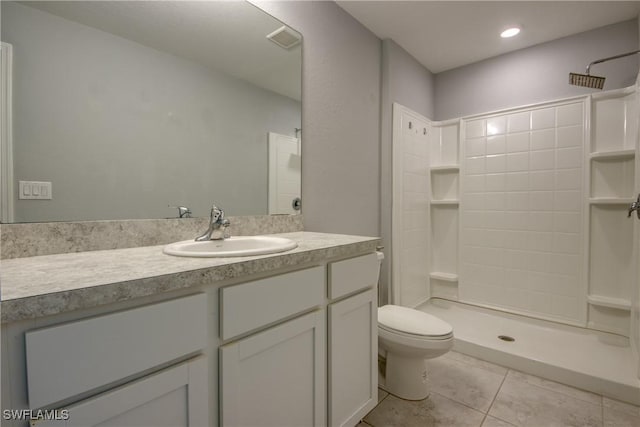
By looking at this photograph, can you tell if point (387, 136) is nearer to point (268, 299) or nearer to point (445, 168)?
point (445, 168)

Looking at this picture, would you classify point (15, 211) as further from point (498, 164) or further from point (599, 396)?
point (498, 164)

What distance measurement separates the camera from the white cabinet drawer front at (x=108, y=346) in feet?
1.79

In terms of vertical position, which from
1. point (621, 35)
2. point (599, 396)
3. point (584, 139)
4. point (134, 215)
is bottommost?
point (599, 396)

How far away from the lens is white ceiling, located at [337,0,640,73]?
6.46ft

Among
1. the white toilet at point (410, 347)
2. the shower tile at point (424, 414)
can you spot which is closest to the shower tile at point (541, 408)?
the shower tile at point (424, 414)

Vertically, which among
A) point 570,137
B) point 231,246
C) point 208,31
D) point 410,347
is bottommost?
point 410,347

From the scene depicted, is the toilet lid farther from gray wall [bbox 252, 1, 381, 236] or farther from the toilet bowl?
gray wall [bbox 252, 1, 381, 236]

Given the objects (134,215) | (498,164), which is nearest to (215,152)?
(134,215)

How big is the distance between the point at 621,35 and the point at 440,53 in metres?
1.21

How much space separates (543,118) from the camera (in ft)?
7.95

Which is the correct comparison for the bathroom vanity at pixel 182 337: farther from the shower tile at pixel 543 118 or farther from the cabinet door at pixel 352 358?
the shower tile at pixel 543 118

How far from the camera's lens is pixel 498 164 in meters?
2.63

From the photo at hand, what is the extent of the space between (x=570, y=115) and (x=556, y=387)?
6.41 feet

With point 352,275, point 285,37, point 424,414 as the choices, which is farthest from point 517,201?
point 285,37
